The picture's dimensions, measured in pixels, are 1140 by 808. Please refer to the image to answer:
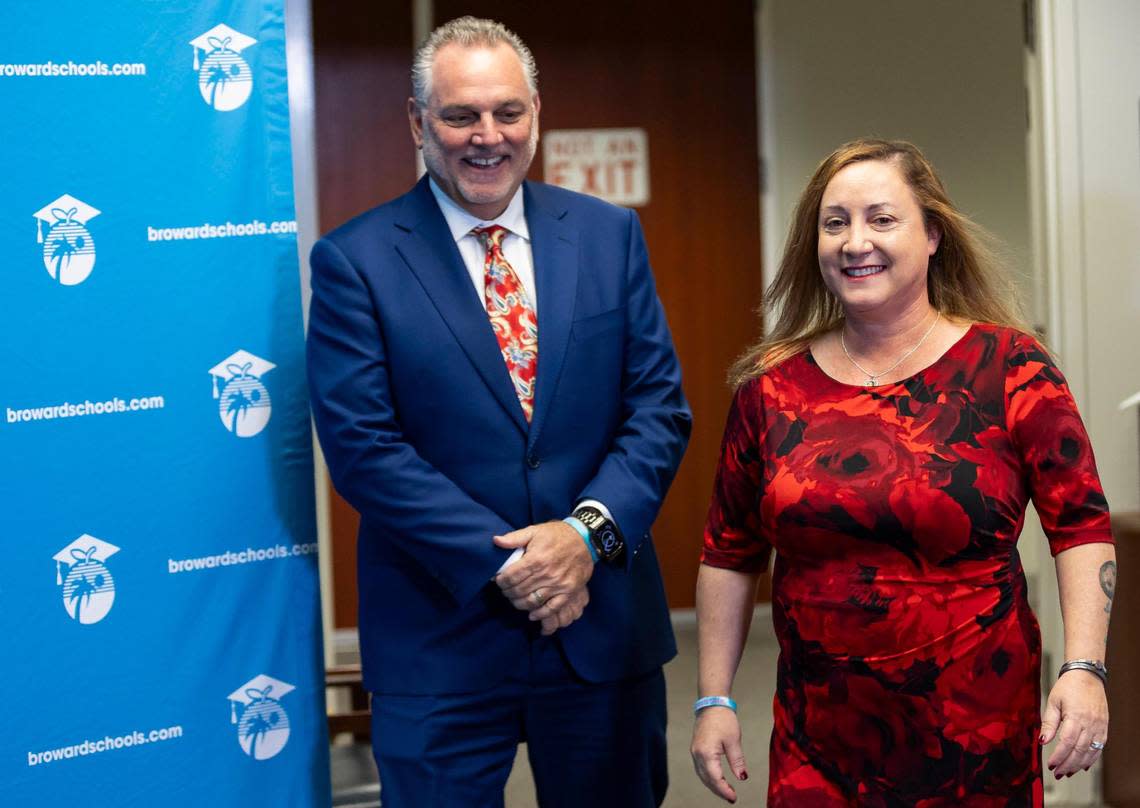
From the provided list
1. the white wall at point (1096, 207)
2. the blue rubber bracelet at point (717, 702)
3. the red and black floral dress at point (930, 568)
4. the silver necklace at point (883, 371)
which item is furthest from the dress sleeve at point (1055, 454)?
the white wall at point (1096, 207)

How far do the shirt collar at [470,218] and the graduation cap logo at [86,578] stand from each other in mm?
789

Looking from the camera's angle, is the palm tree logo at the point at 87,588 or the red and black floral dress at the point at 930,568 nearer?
the red and black floral dress at the point at 930,568

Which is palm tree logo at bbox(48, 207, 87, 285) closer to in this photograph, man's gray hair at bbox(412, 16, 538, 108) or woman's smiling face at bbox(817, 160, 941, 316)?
man's gray hair at bbox(412, 16, 538, 108)

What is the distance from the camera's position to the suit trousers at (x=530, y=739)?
5.78 feet

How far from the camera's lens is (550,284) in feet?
6.06

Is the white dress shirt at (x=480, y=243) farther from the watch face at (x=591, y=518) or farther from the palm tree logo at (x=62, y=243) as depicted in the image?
the palm tree logo at (x=62, y=243)

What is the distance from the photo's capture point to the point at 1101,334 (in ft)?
9.63

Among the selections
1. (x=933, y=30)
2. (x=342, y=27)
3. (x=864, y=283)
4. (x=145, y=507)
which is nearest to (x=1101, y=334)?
(x=864, y=283)

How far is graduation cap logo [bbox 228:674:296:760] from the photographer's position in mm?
2105

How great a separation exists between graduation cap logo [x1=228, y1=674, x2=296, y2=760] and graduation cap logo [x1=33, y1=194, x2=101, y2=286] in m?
0.76

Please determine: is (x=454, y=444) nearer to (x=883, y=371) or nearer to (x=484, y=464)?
(x=484, y=464)

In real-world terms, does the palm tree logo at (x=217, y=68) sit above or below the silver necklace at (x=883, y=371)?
above

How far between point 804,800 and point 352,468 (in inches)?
30.2

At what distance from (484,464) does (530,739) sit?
0.43 meters
